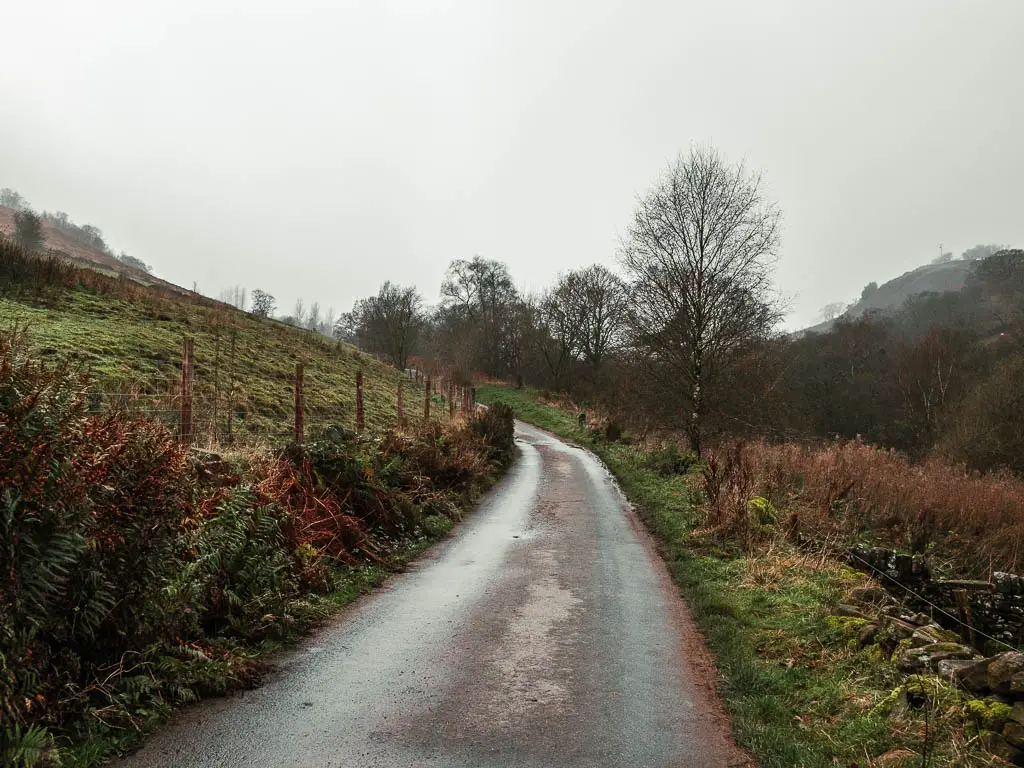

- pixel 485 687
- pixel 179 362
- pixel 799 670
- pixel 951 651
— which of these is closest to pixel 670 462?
pixel 799 670

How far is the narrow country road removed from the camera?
377cm

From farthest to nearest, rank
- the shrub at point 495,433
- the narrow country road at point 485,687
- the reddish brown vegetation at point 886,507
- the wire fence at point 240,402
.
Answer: the shrub at point 495,433 < the reddish brown vegetation at point 886,507 < the wire fence at point 240,402 < the narrow country road at point 485,687

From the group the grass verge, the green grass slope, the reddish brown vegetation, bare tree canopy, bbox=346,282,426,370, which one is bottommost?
the grass verge

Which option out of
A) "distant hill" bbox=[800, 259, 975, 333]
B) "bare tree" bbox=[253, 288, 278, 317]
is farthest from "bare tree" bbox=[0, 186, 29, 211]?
"distant hill" bbox=[800, 259, 975, 333]

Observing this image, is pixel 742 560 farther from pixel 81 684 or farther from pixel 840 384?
pixel 840 384

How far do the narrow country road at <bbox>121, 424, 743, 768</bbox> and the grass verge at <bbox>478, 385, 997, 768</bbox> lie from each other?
1.02 ft

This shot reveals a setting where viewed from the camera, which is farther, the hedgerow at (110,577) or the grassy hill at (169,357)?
the grassy hill at (169,357)

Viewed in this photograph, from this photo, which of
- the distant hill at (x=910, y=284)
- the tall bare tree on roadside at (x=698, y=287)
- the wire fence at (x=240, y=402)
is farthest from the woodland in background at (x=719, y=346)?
the distant hill at (x=910, y=284)

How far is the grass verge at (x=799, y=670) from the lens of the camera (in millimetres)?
3852

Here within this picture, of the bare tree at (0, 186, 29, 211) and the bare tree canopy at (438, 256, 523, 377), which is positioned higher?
the bare tree at (0, 186, 29, 211)

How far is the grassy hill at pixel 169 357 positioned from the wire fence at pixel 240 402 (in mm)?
42

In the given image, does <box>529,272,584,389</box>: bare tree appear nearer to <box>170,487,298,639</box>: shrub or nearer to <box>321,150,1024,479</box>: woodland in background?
<box>321,150,1024,479</box>: woodland in background

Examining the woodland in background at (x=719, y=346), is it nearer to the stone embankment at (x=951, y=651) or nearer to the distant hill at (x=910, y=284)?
the stone embankment at (x=951, y=651)

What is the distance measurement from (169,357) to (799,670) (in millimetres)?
16398
